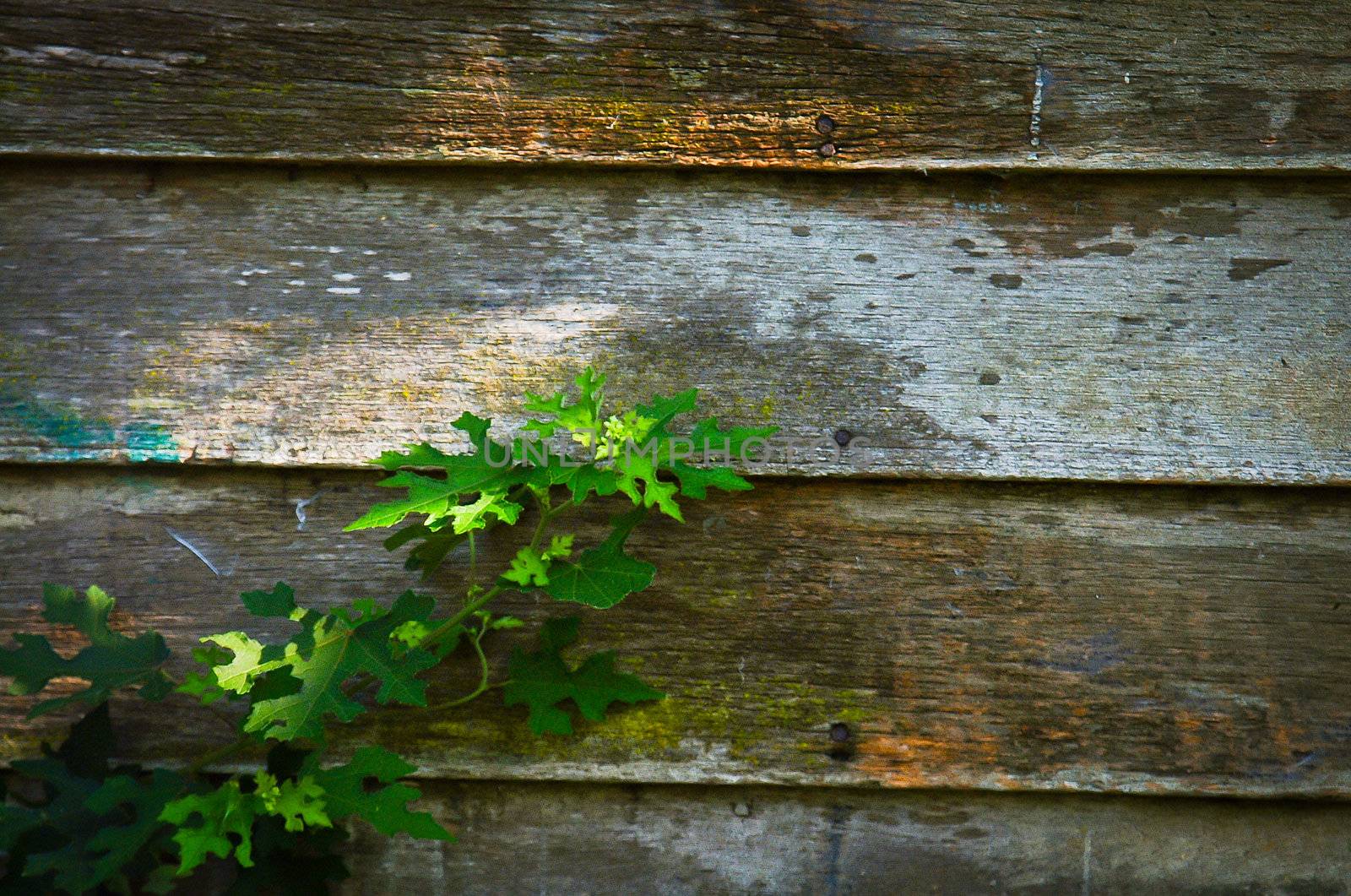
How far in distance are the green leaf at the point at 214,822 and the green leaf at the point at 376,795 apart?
0.24 ft

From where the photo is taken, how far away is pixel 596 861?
1.15 meters

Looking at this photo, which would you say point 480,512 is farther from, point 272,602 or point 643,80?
point 643,80

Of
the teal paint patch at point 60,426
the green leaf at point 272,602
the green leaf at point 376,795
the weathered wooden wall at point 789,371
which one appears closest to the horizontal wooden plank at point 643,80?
the weathered wooden wall at point 789,371

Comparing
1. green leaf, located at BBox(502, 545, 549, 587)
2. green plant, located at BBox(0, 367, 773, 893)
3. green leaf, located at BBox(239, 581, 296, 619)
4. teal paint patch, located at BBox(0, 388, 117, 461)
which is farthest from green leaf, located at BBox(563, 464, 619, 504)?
teal paint patch, located at BBox(0, 388, 117, 461)

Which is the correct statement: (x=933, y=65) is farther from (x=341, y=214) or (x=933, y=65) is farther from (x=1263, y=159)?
(x=341, y=214)

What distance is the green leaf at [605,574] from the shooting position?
0.99 m

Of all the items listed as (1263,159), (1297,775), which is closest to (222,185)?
(1263,159)

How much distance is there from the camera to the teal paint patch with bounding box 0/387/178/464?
1.10 meters

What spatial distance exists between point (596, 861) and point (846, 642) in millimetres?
405

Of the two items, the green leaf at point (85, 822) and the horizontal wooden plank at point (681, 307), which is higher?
the horizontal wooden plank at point (681, 307)

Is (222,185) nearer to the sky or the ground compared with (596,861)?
nearer to the sky

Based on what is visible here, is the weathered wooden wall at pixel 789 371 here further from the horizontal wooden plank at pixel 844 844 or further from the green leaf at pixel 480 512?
the green leaf at pixel 480 512

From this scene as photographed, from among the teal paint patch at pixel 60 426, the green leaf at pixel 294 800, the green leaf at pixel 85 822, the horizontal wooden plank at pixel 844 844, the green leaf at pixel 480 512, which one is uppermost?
the teal paint patch at pixel 60 426

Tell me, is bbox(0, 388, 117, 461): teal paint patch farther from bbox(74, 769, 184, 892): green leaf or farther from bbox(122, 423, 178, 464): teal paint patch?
bbox(74, 769, 184, 892): green leaf
